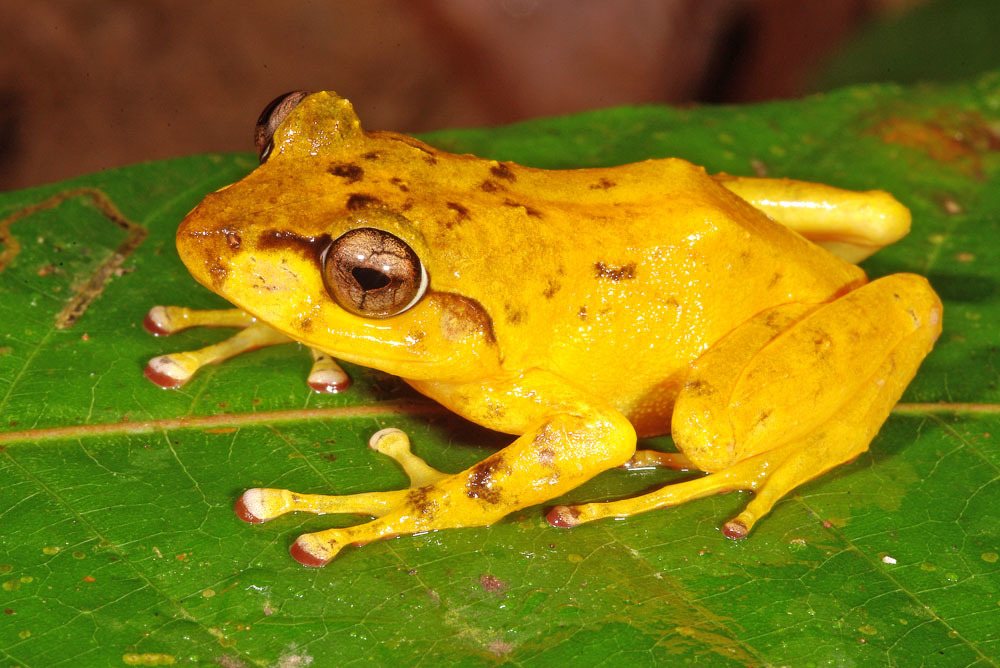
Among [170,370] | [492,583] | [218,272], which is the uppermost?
[218,272]

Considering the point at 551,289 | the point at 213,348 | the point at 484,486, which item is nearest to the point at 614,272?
the point at 551,289

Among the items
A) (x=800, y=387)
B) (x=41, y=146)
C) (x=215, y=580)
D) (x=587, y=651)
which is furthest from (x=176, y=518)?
(x=41, y=146)

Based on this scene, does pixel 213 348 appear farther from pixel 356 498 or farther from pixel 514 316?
pixel 514 316

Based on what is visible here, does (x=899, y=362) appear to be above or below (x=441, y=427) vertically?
below

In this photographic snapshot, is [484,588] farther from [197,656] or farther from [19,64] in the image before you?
[19,64]

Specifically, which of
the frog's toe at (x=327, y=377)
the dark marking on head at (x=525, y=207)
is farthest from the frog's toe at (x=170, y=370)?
the dark marking on head at (x=525, y=207)

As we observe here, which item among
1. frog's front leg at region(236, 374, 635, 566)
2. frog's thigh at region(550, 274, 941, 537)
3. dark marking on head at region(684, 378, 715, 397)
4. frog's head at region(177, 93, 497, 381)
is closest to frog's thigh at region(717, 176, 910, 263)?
frog's thigh at region(550, 274, 941, 537)

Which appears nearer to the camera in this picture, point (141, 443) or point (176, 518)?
point (176, 518)
